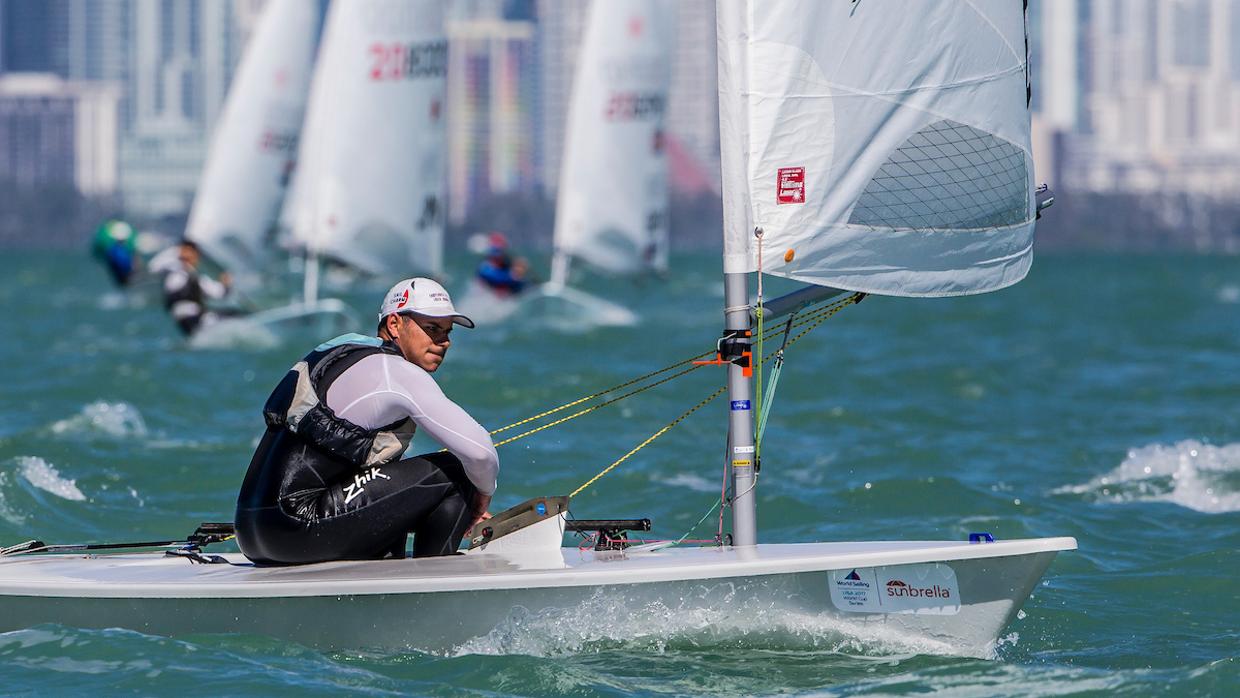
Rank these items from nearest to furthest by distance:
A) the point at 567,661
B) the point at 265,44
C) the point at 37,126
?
the point at 567,661 → the point at 265,44 → the point at 37,126

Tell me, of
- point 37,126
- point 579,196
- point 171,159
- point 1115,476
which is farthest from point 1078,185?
point 1115,476

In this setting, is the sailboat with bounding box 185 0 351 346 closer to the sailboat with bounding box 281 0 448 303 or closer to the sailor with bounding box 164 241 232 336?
the sailboat with bounding box 281 0 448 303

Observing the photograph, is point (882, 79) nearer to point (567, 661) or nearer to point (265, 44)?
point (567, 661)

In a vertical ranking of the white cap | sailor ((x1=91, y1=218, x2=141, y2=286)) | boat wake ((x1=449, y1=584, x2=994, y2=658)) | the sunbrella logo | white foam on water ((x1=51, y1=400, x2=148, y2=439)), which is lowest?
white foam on water ((x1=51, y1=400, x2=148, y2=439))

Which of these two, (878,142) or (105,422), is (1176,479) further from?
(105,422)

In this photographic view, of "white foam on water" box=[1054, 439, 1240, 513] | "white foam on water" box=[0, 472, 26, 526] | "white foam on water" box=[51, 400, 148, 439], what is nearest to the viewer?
"white foam on water" box=[0, 472, 26, 526]

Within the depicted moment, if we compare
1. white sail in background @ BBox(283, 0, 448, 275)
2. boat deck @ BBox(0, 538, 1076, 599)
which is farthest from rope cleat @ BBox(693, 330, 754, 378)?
white sail in background @ BBox(283, 0, 448, 275)

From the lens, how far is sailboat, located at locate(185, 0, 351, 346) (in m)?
23.4

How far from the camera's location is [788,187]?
5.61m

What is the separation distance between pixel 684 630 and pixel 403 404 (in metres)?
0.99

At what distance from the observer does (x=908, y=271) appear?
584cm

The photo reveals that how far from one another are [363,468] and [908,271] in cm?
173

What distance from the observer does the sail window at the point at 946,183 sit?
5.83 m

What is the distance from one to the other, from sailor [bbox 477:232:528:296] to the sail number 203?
3.22 m
